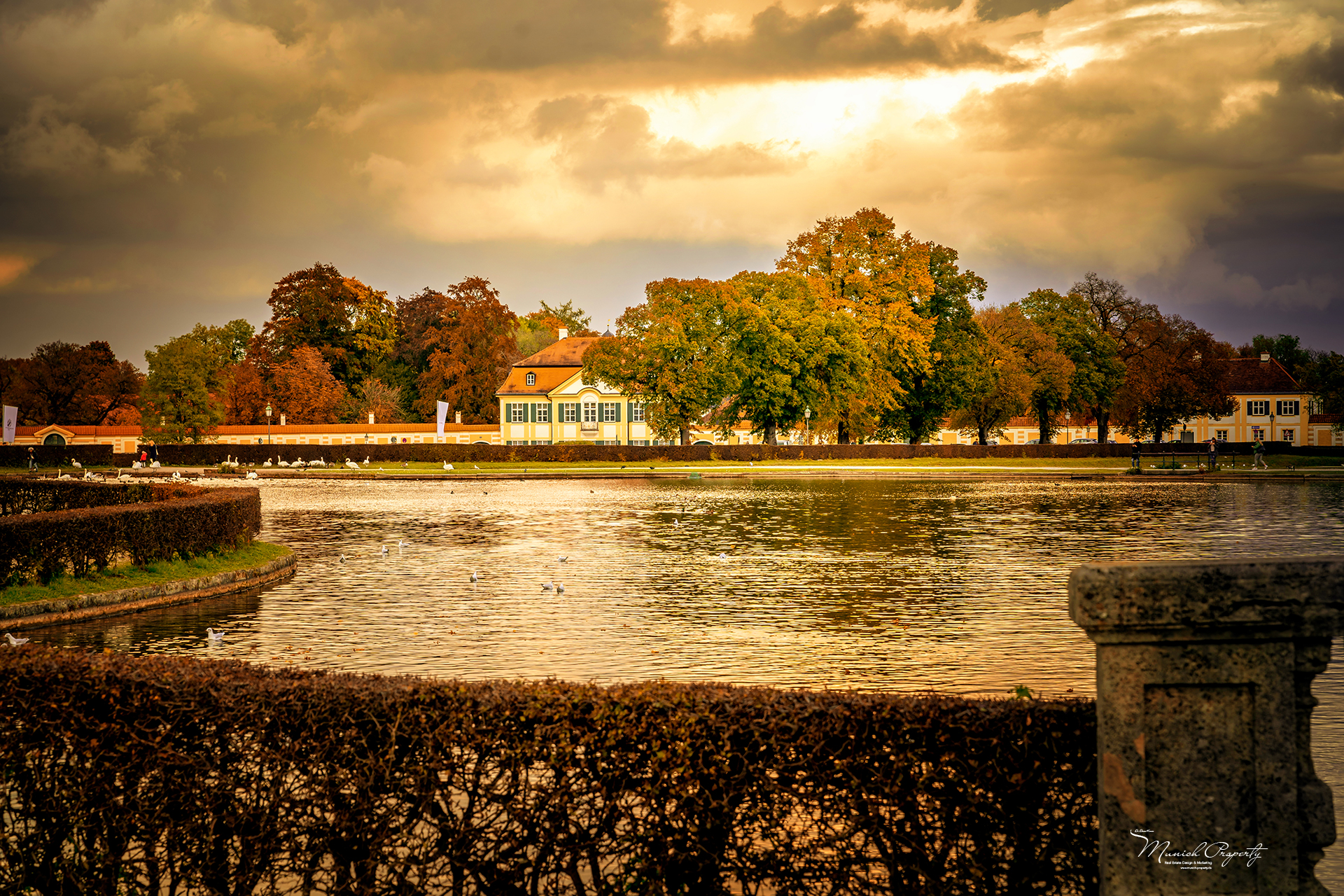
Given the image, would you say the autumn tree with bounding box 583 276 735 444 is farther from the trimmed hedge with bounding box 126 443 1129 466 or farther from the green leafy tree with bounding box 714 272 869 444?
the trimmed hedge with bounding box 126 443 1129 466

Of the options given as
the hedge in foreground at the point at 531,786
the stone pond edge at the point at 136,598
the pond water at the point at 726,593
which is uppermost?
the hedge in foreground at the point at 531,786

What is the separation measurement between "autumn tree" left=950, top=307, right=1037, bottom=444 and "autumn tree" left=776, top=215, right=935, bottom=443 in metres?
4.27

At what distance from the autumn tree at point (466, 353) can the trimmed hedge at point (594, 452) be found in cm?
2826

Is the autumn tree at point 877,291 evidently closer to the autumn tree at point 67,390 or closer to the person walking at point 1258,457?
the person walking at point 1258,457

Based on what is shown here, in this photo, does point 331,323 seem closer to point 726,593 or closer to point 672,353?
point 672,353

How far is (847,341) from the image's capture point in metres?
64.7

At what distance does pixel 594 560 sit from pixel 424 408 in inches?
3371

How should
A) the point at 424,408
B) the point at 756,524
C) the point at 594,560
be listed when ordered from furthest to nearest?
the point at 424,408
the point at 756,524
the point at 594,560

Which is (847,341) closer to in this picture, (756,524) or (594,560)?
(756,524)

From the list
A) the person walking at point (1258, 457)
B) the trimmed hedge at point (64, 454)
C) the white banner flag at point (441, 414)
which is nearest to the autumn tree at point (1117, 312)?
the person walking at point (1258, 457)

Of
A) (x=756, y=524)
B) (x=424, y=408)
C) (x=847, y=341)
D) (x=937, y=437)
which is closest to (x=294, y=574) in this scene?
(x=756, y=524)

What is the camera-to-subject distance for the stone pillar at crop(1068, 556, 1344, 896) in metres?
2.97

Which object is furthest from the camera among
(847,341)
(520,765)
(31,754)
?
(847,341)

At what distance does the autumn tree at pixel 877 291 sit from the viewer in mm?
66750
